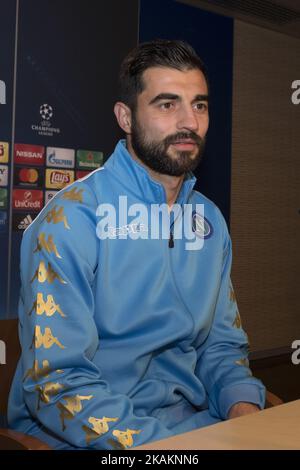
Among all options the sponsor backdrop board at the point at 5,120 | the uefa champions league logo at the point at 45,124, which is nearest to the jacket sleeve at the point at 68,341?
the sponsor backdrop board at the point at 5,120

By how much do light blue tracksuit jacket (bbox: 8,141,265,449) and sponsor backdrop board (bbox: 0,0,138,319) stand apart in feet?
7.14

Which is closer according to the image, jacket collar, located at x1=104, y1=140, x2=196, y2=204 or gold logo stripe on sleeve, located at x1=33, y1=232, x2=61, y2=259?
gold logo stripe on sleeve, located at x1=33, y1=232, x2=61, y2=259

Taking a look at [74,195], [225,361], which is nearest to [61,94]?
[74,195]

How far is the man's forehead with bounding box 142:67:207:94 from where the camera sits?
161 cm

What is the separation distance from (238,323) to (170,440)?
875 millimetres

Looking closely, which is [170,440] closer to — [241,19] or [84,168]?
[84,168]

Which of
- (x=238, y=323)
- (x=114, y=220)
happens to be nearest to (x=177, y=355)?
(x=238, y=323)

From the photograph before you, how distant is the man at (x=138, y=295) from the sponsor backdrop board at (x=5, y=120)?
80.8 inches

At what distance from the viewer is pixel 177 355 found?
161 centimetres

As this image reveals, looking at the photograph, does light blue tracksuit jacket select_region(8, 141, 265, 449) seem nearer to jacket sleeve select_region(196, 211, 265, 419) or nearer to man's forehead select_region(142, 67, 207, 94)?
jacket sleeve select_region(196, 211, 265, 419)

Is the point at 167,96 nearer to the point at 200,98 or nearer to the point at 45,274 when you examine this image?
the point at 200,98

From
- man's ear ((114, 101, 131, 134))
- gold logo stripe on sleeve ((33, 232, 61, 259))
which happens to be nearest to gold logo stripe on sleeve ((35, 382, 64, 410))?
gold logo stripe on sleeve ((33, 232, 61, 259))

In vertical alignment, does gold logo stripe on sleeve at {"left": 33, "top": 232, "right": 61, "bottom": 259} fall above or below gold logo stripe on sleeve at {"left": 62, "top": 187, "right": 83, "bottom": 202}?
below

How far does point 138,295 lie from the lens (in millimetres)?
1520
